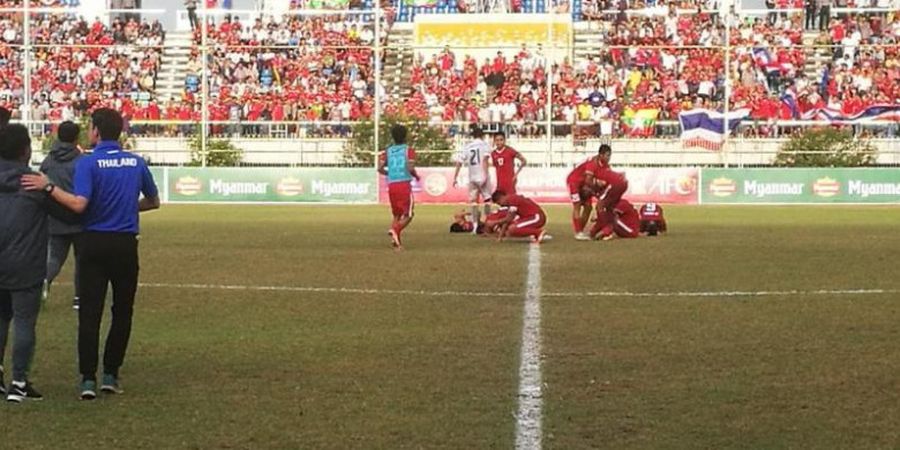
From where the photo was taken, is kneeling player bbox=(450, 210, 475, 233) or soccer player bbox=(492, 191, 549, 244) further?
kneeling player bbox=(450, 210, 475, 233)

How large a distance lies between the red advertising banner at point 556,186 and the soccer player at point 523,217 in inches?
630

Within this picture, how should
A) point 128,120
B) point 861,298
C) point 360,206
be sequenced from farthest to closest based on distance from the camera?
point 128,120, point 360,206, point 861,298

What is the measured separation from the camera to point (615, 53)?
161ft

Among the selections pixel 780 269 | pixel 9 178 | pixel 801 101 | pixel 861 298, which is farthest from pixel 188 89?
pixel 9 178

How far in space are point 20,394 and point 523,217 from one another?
1684 cm

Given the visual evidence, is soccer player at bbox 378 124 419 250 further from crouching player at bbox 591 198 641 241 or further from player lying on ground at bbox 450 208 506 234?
crouching player at bbox 591 198 641 241

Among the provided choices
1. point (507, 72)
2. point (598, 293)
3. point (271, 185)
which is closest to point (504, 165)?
point (598, 293)

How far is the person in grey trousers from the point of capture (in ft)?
42.6

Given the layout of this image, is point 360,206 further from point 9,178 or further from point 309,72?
point 9,178

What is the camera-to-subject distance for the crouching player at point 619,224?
89.9 ft

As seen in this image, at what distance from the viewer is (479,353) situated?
12.7 meters

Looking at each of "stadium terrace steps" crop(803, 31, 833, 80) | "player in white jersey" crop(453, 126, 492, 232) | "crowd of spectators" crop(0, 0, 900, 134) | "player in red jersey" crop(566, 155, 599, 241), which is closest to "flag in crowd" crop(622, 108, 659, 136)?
"crowd of spectators" crop(0, 0, 900, 134)

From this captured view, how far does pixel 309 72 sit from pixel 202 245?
77.2 feet

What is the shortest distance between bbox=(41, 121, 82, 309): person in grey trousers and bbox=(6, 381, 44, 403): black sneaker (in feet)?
7.94
